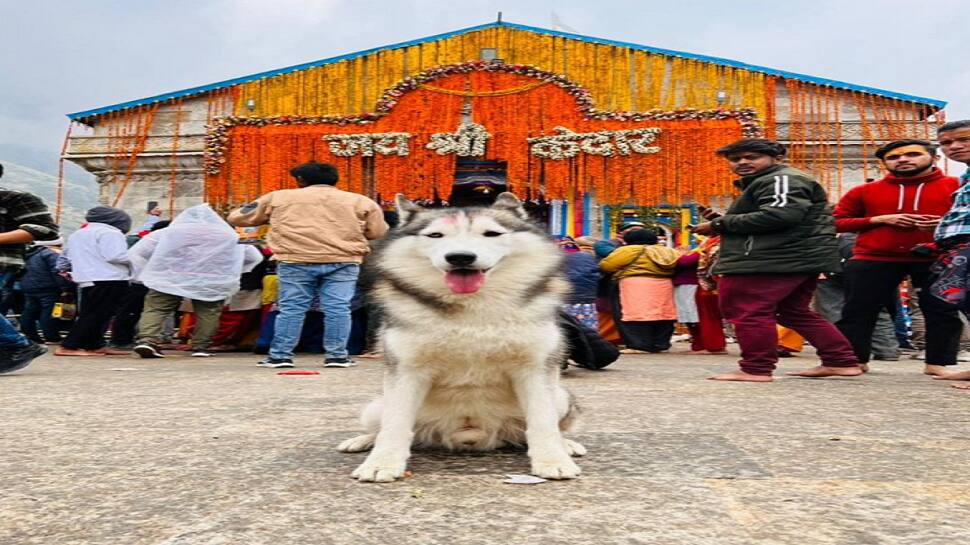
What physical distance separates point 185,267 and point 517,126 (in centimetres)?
871

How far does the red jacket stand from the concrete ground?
164 cm

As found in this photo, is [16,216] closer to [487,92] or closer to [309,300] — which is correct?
[309,300]

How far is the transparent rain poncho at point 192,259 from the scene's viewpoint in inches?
287

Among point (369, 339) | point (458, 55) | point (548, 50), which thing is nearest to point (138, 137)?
point (458, 55)

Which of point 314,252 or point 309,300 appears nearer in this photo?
point 314,252

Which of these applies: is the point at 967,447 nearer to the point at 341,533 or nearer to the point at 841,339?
the point at 341,533

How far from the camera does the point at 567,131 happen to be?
47.0ft

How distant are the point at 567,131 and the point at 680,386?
A: 1025cm

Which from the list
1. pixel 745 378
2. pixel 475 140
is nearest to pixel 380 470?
pixel 745 378

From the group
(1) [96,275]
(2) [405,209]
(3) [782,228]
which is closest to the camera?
(2) [405,209]

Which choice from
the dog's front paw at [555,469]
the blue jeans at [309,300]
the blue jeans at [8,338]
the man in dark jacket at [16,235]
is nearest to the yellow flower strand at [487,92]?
the blue jeans at [309,300]

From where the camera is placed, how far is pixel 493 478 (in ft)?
6.95

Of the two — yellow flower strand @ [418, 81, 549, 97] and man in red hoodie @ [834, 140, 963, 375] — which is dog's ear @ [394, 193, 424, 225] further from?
yellow flower strand @ [418, 81, 549, 97]

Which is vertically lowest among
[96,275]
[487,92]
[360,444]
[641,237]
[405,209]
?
[360,444]
